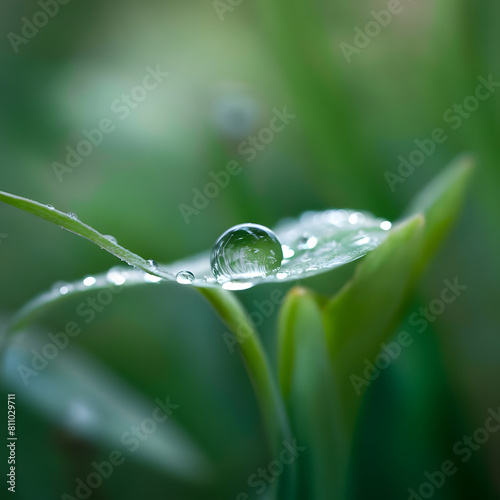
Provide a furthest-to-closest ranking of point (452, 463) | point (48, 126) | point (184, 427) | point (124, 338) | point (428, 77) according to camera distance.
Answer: point (48, 126), point (428, 77), point (124, 338), point (184, 427), point (452, 463)

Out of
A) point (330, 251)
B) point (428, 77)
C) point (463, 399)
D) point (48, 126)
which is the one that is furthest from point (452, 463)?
point (48, 126)

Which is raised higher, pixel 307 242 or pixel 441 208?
pixel 441 208

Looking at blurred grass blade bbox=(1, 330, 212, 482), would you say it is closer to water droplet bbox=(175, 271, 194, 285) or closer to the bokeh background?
the bokeh background

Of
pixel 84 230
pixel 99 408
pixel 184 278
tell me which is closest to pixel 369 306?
pixel 184 278

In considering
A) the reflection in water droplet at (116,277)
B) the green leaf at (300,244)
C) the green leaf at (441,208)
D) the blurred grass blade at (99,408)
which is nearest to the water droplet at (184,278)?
the green leaf at (300,244)

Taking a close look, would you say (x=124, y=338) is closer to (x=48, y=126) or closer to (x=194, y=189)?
(x=194, y=189)

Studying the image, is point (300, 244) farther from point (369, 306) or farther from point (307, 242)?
point (369, 306)

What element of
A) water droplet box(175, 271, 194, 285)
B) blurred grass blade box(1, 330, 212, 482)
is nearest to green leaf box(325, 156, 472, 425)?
water droplet box(175, 271, 194, 285)
